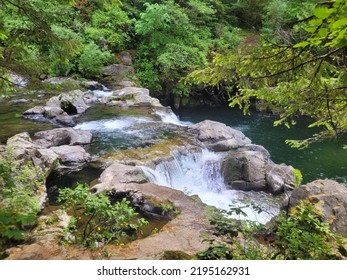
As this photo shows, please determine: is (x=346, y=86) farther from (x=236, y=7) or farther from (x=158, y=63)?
(x=236, y=7)

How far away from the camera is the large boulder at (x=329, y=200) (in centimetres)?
559

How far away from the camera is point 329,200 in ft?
19.6

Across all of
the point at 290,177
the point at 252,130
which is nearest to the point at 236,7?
the point at 252,130

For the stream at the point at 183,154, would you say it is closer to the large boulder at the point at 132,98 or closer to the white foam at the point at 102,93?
the white foam at the point at 102,93

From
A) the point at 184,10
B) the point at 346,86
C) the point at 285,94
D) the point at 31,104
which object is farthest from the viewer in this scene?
the point at 184,10

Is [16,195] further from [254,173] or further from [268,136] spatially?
[268,136]

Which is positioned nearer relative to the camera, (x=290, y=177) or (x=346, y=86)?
(x=346, y=86)

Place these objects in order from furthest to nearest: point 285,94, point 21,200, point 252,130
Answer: point 252,130 → point 21,200 → point 285,94

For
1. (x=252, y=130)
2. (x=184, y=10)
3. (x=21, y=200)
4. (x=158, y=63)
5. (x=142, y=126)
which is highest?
(x=184, y=10)

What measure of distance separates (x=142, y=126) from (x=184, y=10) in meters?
12.0

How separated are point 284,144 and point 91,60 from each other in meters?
11.2

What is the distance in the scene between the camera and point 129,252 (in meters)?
4.06

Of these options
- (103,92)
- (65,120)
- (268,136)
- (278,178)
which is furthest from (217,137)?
(103,92)

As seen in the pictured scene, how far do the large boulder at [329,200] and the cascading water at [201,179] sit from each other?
1461 mm
